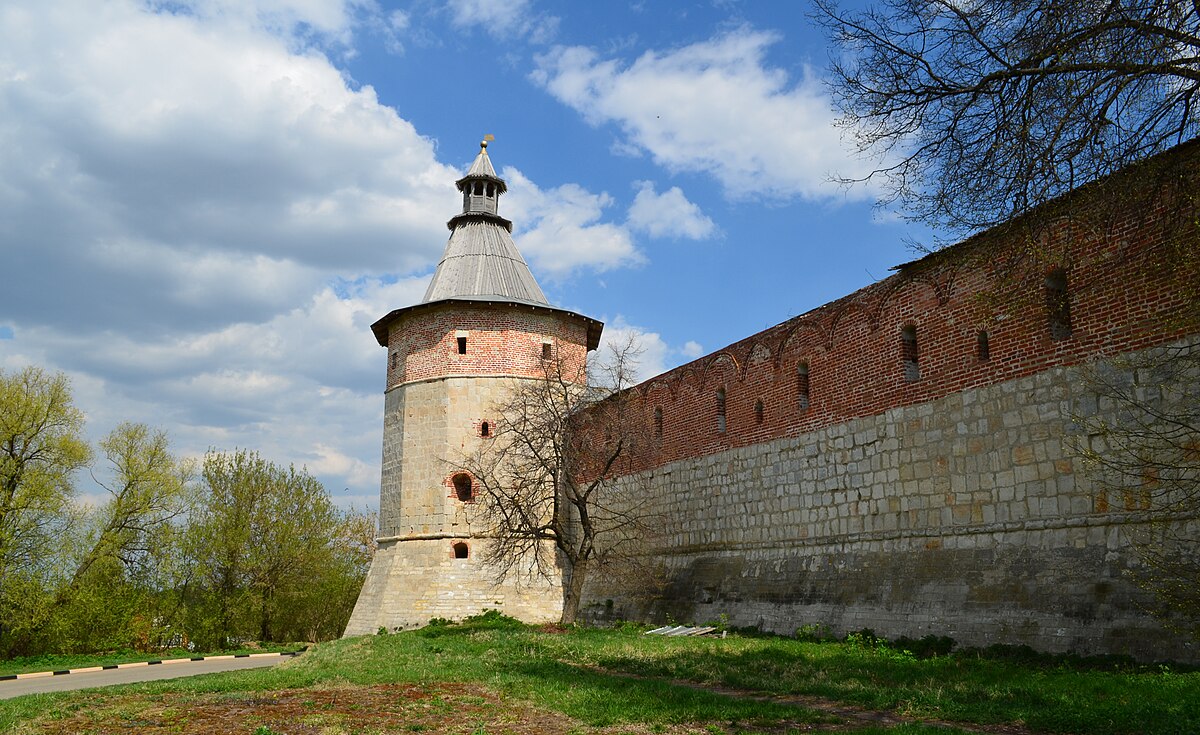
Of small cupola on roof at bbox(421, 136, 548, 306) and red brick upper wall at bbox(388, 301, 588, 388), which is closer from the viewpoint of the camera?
red brick upper wall at bbox(388, 301, 588, 388)

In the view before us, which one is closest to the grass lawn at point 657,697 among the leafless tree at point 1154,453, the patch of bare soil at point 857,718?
the patch of bare soil at point 857,718

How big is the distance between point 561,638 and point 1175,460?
9.13 metres

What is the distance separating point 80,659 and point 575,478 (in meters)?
13.3

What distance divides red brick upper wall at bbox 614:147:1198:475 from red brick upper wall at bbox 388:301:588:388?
244 inches

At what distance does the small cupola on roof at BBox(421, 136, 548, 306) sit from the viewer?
81.2 ft

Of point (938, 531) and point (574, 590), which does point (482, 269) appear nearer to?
point (574, 590)

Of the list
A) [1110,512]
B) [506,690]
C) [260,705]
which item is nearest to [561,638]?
[506,690]

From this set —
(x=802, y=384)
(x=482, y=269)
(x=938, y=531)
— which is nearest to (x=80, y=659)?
(x=482, y=269)

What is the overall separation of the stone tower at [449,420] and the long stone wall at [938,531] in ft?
24.1

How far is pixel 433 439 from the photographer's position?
23.2 m

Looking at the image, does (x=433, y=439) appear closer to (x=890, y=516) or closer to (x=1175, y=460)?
(x=890, y=516)

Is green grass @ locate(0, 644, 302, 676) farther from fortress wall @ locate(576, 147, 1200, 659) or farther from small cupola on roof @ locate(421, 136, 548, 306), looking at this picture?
fortress wall @ locate(576, 147, 1200, 659)

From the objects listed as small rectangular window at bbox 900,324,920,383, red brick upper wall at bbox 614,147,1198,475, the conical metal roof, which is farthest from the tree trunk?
the conical metal roof

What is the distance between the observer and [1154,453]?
905 cm
